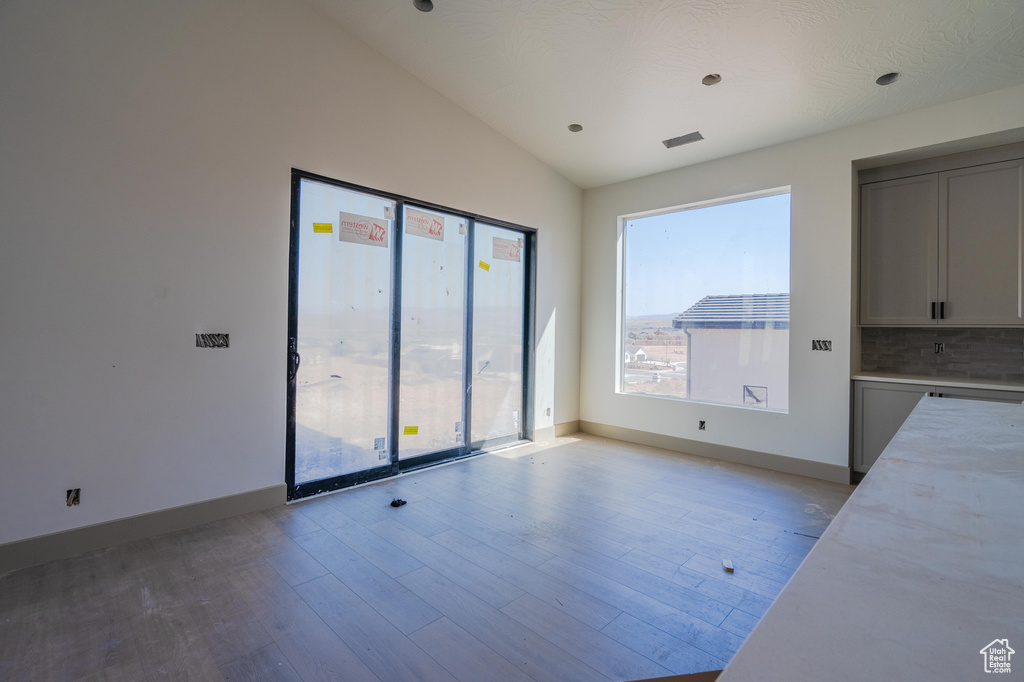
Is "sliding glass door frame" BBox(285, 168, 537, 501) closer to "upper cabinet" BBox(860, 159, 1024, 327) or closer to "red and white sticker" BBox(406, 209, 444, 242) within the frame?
"red and white sticker" BBox(406, 209, 444, 242)

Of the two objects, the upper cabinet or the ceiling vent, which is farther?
the ceiling vent

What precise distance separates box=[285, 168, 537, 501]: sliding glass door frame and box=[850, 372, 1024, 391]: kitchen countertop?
3174 millimetres

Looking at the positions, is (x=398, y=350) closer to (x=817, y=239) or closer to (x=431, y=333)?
(x=431, y=333)

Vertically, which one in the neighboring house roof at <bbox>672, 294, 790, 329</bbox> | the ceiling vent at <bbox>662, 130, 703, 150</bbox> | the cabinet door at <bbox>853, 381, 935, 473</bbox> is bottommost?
the cabinet door at <bbox>853, 381, 935, 473</bbox>

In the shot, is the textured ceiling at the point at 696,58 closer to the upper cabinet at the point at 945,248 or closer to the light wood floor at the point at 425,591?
the upper cabinet at the point at 945,248

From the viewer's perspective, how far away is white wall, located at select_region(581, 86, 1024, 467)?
3.58 metres

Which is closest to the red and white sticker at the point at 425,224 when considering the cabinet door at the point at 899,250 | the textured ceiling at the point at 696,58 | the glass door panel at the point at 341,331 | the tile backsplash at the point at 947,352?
the glass door panel at the point at 341,331

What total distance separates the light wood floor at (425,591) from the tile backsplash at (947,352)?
5.65 feet

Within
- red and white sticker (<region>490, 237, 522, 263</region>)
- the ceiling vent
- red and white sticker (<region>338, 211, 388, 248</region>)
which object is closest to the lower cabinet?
the ceiling vent

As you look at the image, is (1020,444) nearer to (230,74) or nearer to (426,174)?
(426,174)

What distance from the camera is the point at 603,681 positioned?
5.46ft

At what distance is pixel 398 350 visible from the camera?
159 inches

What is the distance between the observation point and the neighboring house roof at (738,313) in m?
4.41

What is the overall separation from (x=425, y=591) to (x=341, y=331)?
2.17m
